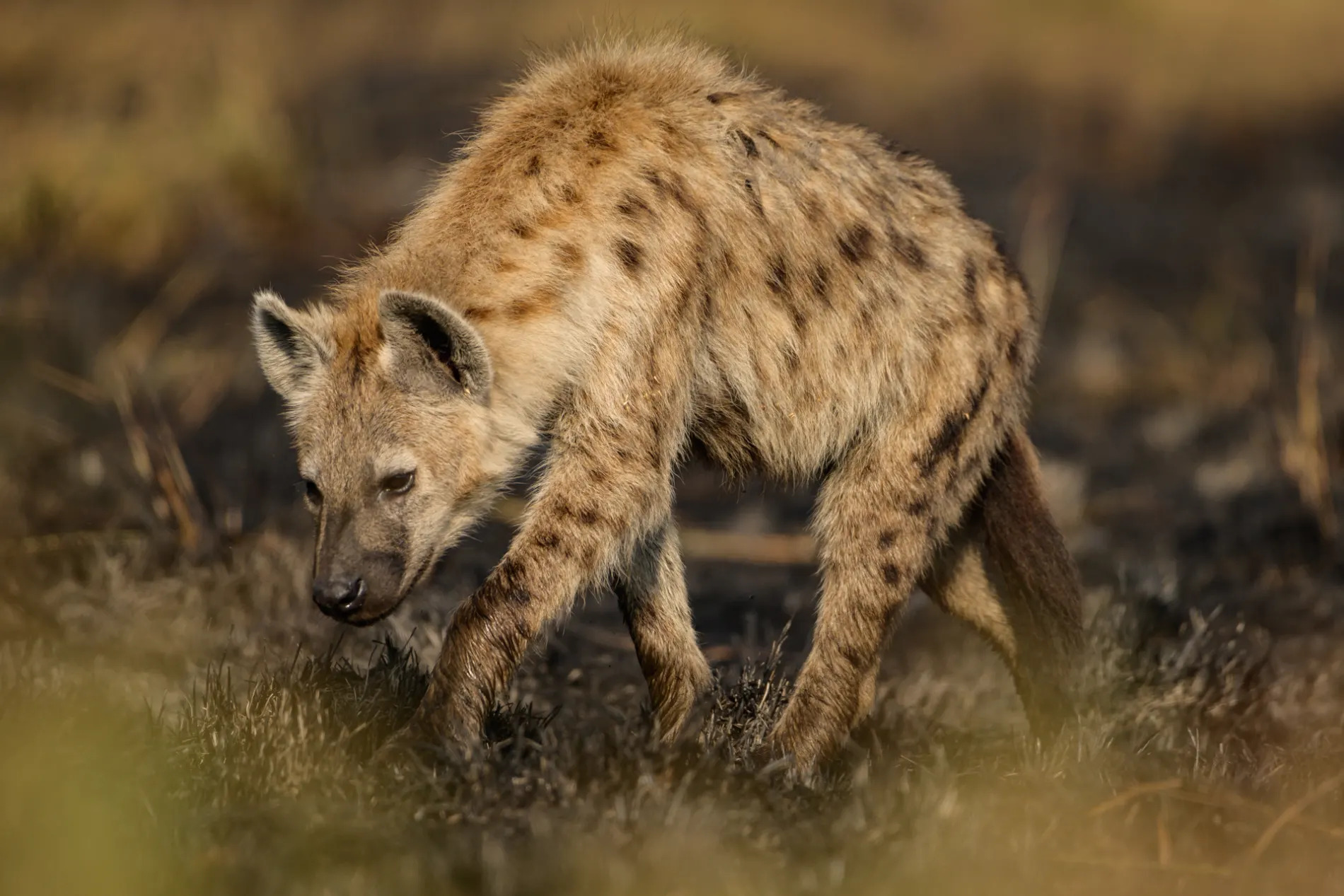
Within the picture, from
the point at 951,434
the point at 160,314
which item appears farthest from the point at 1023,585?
the point at 160,314

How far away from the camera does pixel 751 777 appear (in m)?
3.67

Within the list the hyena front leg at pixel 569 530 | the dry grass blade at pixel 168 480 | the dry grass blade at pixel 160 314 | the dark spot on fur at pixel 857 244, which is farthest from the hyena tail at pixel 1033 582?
the dry grass blade at pixel 160 314

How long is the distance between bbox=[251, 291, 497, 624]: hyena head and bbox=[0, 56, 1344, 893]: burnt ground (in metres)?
0.36

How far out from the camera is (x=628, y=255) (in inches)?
153

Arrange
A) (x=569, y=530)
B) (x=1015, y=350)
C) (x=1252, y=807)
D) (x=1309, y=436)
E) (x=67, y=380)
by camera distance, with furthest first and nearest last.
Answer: (x=1309, y=436), (x=67, y=380), (x=1015, y=350), (x=569, y=530), (x=1252, y=807)

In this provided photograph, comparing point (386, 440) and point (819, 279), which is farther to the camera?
point (819, 279)

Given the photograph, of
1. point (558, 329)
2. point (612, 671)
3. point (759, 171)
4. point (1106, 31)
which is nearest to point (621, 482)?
point (558, 329)

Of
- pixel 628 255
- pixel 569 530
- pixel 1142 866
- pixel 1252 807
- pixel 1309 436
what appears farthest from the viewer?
pixel 1309 436

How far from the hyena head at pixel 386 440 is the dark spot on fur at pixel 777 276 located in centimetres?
84

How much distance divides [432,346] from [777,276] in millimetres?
965

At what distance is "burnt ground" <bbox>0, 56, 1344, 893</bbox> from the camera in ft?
10.5

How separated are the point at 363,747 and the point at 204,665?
98 cm

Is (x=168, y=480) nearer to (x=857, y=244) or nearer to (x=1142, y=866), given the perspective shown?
(x=857, y=244)

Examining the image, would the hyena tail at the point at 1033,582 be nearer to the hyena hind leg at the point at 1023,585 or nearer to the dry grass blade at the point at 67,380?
the hyena hind leg at the point at 1023,585
